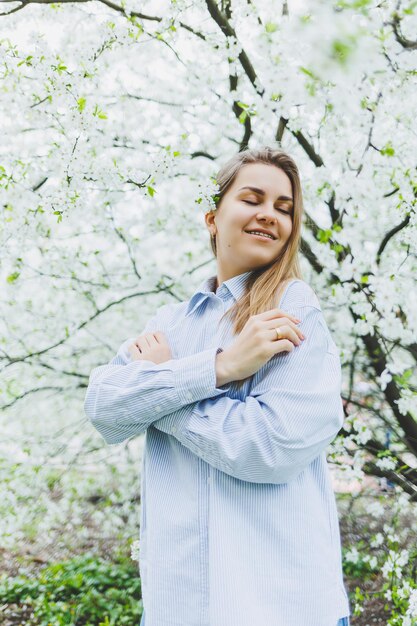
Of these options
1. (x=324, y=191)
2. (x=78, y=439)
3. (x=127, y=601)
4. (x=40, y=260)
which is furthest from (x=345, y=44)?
(x=127, y=601)

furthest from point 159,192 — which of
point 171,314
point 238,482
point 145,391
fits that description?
point 238,482

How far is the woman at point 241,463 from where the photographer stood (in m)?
1.34

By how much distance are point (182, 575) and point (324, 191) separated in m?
2.08

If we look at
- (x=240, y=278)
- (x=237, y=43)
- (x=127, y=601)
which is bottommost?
(x=127, y=601)

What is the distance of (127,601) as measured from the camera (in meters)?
4.05

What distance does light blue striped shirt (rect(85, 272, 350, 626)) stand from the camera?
52.7 inches

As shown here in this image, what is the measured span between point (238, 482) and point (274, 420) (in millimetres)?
182

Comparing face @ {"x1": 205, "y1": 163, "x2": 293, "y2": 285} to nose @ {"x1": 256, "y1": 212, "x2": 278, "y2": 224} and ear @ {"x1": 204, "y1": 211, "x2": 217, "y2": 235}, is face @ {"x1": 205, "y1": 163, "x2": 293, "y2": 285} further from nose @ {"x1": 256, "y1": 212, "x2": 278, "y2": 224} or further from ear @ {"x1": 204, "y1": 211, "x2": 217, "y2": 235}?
ear @ {"x1": 204, "y1": 211, "x2": 217, "y2": 235}

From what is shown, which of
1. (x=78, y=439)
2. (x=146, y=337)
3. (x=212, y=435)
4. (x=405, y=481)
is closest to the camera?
(x=212, y=435)

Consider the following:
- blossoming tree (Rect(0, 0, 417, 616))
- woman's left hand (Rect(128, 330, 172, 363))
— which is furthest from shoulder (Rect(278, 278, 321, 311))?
blossoming tree (Rect(0, 0, 417, 616))

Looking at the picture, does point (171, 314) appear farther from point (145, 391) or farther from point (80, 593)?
point (80, 593)

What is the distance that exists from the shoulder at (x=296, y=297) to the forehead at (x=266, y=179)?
271 millimetres

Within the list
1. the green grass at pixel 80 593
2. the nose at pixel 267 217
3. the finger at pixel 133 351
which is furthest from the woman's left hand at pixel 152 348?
the green grass at pixel 80 593

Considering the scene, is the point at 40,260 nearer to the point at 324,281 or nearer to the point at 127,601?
the point at 324,281
